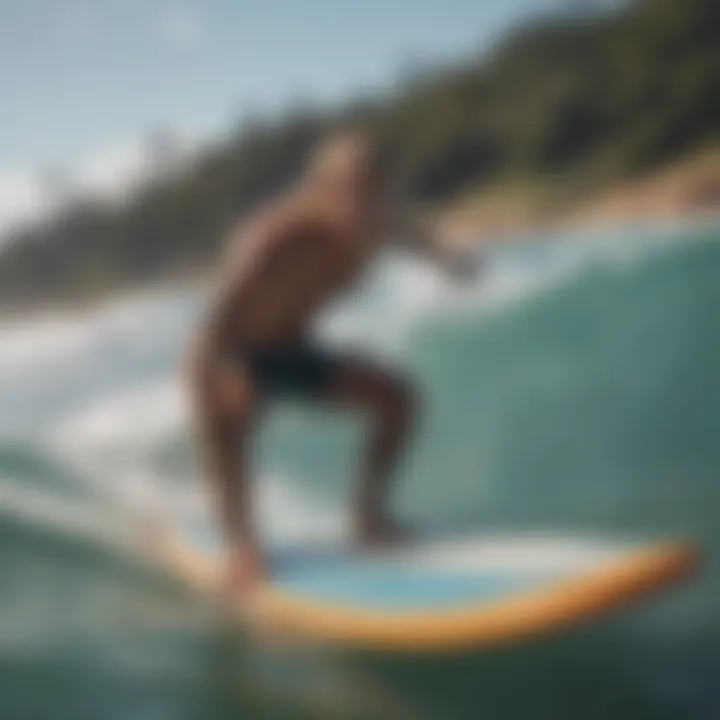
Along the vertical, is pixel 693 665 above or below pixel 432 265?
below

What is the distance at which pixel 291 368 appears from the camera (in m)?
1.55

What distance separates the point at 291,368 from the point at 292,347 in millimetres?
22

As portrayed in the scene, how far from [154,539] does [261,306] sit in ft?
0.93

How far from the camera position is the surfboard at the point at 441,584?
1403 mm

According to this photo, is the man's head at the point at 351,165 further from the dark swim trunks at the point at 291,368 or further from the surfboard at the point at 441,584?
the surfboard at the point at 441,584

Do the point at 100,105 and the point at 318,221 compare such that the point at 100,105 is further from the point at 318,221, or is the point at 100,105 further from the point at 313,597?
the point at 313,597

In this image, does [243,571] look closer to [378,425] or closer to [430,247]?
[378,425]

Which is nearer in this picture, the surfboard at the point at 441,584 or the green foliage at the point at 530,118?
the surfboard at the point at 441,584

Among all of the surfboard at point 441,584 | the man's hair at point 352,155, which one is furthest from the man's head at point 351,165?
the surfboard at point 441,584

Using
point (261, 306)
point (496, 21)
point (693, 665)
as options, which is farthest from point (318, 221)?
point (693, 665)

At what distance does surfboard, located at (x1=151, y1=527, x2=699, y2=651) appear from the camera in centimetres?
140

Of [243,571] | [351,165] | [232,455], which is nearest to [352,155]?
[351,165]

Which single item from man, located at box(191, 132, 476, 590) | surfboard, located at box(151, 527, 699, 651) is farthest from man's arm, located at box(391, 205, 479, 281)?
surfboard, located at box(151, 527, 699, 651)

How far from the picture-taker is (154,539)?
1.61 m
